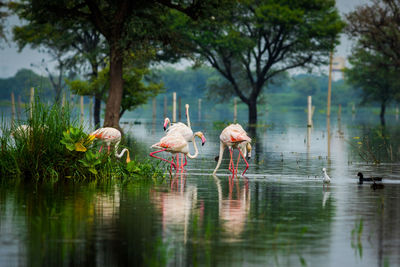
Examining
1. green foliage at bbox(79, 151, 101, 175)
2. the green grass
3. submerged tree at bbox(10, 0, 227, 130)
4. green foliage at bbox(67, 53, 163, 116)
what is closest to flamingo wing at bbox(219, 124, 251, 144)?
the green grass

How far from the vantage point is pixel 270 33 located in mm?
58375

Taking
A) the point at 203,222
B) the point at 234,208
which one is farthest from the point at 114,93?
the point at 203,222

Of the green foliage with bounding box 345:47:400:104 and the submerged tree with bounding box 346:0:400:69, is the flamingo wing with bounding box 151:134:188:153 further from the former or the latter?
the green foliage with bounding box 345:47:400:104

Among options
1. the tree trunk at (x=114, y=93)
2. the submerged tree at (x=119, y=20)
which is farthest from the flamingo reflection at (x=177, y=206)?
the tree trunk at (x=114, y=93)

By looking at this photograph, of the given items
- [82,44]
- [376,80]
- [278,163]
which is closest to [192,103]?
[376,80]

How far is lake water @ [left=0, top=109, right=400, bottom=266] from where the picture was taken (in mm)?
→ 7477

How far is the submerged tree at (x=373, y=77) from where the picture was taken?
84.7 m

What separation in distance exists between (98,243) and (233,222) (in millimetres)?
2244

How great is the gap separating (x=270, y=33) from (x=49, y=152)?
45074mm

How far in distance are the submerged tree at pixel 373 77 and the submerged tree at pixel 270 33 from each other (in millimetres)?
23653

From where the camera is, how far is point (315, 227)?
9328 millimetres

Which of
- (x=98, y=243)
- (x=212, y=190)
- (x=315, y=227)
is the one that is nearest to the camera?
(x=98, y=243)

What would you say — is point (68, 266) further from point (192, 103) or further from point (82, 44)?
point (192, 103)

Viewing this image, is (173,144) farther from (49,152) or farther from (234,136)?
(49,152)
